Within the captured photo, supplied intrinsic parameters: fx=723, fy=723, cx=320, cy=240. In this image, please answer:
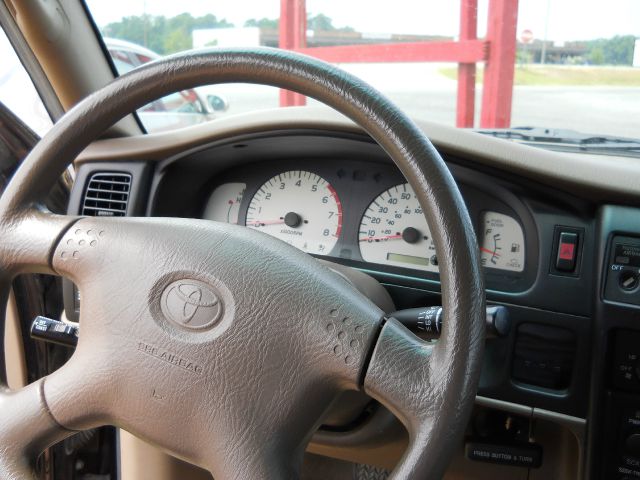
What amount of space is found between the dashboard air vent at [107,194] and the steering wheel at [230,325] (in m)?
0.60

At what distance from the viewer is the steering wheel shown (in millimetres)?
839

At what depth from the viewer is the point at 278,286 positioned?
3.06 ft

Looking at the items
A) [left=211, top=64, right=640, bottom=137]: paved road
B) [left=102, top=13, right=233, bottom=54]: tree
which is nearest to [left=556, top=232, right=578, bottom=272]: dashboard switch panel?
[left=211, top=64, right=640, bottom=137]: paved road

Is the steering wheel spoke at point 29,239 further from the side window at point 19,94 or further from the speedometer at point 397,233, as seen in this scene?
the side window at point 19,94

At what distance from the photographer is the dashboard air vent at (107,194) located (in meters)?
1.68

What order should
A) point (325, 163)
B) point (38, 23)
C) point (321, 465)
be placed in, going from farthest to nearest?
point (321, 465)
point (38, 23)
point (325, 163)

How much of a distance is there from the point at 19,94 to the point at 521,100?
4.25ft

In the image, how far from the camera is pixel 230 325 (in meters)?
0.92

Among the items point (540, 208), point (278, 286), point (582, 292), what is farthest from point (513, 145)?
point (278, 286)

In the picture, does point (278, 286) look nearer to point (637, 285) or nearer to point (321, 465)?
point (637, 285)

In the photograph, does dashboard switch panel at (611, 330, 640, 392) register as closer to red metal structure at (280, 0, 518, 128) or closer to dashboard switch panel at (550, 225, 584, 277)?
dashboard switch panel at (550, 225, 584, 277)

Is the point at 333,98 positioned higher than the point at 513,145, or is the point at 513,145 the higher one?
the point at 333,98

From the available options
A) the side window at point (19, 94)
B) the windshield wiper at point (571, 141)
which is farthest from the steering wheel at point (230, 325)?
the side window at point (19, 94)

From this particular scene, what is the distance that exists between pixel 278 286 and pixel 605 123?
1.05 m
